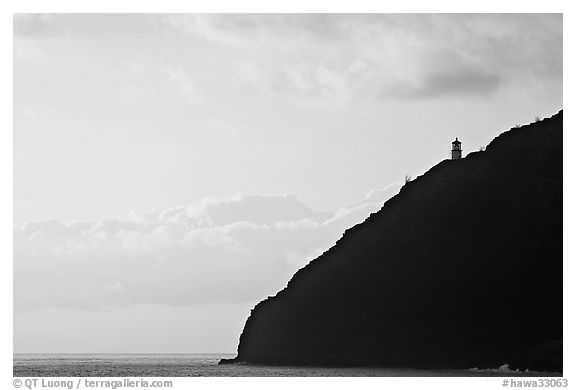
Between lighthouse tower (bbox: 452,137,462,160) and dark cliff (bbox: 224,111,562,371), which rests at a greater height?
lighthouse tower (bbox: 452,137,462,160)

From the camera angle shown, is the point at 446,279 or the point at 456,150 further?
the point at 456,150

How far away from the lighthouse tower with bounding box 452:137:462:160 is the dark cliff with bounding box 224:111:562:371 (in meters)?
1.33

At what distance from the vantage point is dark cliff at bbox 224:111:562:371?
100062mm

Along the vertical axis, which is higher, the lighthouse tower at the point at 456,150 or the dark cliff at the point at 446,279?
the lighthouse tower at the point at 456,150

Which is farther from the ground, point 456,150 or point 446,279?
point 456,150

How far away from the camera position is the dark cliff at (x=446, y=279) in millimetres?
100062

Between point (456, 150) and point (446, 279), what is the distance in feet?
70.1

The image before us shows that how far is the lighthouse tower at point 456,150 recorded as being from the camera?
120m

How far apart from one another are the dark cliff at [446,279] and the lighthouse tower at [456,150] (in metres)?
1.33

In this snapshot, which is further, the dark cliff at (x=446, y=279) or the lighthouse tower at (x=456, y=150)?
the lighthouse tower at (x=456, y=150)

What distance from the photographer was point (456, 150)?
120500mm

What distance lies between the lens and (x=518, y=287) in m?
103
